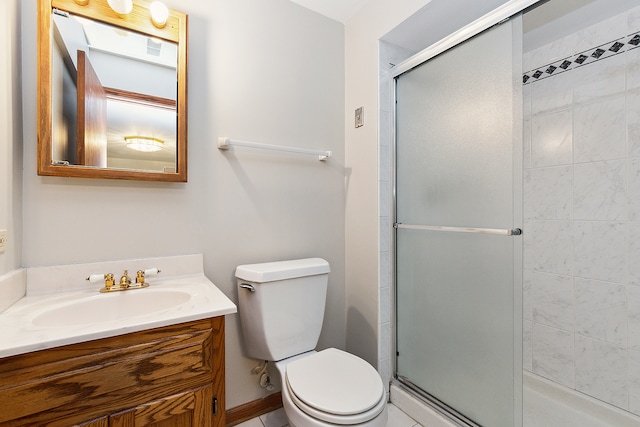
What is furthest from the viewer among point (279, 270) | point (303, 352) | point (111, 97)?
point (303, 352)

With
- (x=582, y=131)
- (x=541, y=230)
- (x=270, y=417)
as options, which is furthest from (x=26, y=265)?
(x=582, y=131)

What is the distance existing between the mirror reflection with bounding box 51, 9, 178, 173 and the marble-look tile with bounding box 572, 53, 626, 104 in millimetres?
2107

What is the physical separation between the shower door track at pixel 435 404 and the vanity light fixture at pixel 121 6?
7.18ft

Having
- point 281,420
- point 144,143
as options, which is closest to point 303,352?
point 281,420

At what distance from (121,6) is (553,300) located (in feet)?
8.63

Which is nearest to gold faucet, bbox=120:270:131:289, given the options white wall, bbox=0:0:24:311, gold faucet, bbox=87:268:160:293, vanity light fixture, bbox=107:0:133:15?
gold faucet, bbox=87:268:160:293

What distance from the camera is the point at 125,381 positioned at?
0.84 meters

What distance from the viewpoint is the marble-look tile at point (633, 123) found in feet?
4.81

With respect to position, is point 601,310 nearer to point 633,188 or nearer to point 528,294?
point 528,294

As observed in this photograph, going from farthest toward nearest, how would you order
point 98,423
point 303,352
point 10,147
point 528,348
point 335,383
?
point 528,348 → point 303,352 → point 335,383 → point 10,147 → point 98,423

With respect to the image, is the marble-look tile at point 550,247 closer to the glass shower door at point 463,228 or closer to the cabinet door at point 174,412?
the glass shower door at point 463,228

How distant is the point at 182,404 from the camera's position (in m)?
0.92

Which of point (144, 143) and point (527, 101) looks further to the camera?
point (527, 101)

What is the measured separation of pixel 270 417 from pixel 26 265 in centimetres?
129
